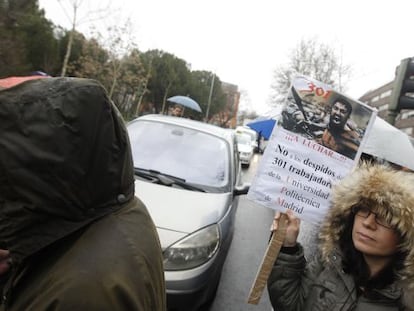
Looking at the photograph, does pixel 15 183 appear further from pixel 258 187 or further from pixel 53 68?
pixel 53 68

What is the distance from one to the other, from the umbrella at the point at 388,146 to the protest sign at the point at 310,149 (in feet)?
6.93

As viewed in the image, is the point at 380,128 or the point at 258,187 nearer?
the point at 258,187

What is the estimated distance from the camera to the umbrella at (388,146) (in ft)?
12.9

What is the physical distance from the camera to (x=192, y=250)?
9.74ft

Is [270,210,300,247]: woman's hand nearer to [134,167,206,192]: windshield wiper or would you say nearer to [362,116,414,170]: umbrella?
[134,167,206,192]: windshield wiper

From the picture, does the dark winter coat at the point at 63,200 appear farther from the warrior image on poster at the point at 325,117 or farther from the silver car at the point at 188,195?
the silver car at the point at 188,195

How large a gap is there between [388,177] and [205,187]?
211 cm

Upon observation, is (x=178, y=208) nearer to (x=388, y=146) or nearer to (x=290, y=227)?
(x=290, y=227)

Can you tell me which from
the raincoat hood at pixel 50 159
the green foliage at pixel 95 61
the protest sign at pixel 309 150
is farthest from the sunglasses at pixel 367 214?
the green foliage at pixel 95 61

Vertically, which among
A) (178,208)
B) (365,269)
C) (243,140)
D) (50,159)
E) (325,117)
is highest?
(325,117)

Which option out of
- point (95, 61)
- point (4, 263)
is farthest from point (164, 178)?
point (95, 61)

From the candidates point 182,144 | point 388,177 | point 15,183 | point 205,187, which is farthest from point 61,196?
point 182,144

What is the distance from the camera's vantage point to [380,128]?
402cm

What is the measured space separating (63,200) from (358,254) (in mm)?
1474
